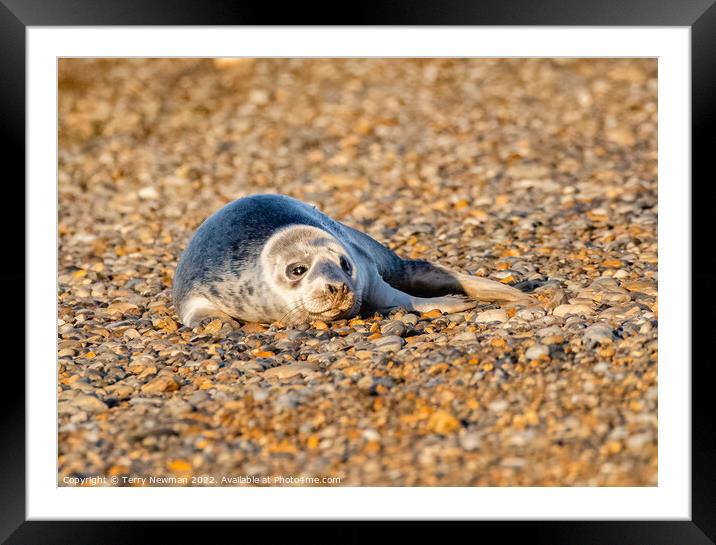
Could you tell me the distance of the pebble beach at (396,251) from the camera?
5.02m

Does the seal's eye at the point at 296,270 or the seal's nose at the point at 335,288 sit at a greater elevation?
the seal's eye at the point at 296,270

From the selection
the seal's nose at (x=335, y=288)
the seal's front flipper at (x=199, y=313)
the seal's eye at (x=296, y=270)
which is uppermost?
the seal's eye at (x=296, y=270)

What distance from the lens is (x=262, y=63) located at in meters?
13.4

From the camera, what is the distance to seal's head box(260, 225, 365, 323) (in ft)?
21.2

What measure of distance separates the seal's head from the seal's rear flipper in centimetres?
65

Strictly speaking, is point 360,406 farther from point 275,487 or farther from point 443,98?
point 443,98

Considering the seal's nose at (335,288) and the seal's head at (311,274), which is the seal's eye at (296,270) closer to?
the seal's head at (311,274)

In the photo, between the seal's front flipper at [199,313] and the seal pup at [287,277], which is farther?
the seal's front flipper at [199,313]

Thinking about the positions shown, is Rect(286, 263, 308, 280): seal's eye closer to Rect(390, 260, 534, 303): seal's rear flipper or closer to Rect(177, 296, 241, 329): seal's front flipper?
Rect(177, 296, 241, 329): seal's front flipper

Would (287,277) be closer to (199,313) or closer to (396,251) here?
(199,313)
